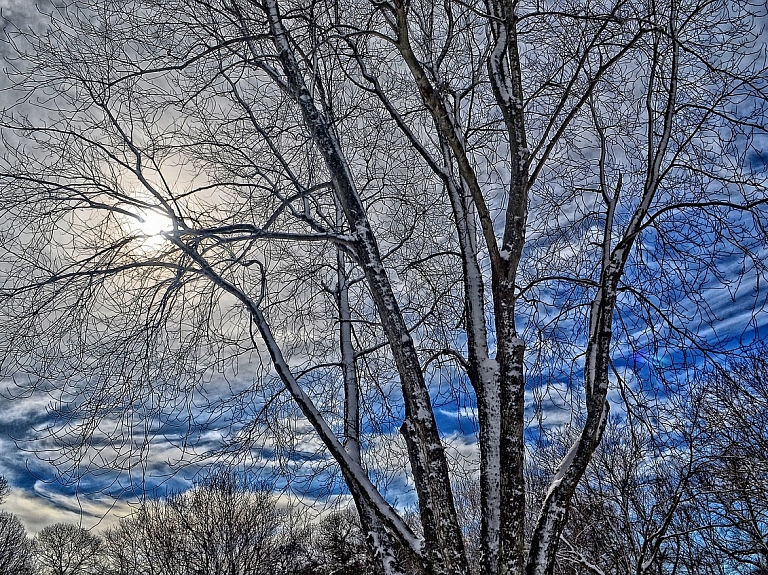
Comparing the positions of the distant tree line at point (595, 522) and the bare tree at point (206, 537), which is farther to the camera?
the bare tree at point (206, 537)

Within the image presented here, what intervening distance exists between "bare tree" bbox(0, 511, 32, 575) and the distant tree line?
0.07m

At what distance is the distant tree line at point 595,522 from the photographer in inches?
329

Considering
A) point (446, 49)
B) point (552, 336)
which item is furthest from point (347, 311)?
point (446, 49)

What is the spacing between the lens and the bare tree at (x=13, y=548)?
25.8 meters

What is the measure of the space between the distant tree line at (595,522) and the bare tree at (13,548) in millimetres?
67

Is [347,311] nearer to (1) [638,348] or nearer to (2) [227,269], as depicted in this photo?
(2) [227,269]

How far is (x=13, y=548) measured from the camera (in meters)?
26.9

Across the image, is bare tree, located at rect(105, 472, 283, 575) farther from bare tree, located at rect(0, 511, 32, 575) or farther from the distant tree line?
bare tree, located at rect(0, 511, 32, 575)

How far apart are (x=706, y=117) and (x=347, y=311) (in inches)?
161

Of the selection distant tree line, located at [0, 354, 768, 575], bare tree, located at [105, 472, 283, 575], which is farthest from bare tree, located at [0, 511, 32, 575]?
bare tree, located at [105, 472, 283, 575]

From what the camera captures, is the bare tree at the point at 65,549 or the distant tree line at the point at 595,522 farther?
the bare tree at the point at 65,549

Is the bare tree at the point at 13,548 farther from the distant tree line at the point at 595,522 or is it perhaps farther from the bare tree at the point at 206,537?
the bare tree at the point at 206,537

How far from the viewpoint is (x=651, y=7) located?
512cm

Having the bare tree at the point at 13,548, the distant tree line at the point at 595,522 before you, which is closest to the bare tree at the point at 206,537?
the distant tree line at the point at 595,522
